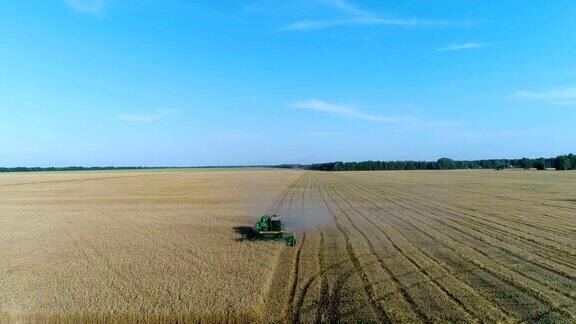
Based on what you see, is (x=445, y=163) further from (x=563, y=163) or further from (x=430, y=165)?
(x=563, y=163)

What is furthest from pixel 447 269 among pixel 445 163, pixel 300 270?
pixel 445 163

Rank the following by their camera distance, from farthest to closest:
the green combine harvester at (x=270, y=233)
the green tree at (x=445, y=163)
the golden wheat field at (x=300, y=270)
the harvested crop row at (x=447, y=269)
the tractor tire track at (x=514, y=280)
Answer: the green tree at (x=445, y=163)
the green combine harvester at (x=270, y=233)
the tractor tire track at (x=514, y=280)
the golden wheat field at (x=300, y=270)
the harvested crop row at (x=447, y=269)

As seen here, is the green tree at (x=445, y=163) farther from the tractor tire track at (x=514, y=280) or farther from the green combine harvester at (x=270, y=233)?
the tractor tire track at (x=514, y=280)

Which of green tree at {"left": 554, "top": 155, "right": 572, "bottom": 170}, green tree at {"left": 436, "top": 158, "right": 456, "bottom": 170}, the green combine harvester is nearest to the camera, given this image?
the green combine harvester

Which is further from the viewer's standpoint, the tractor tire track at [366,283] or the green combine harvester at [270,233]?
the green combine harvester at [270,233]

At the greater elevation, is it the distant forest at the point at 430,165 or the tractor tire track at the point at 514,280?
the distant forest at the point at 430,165

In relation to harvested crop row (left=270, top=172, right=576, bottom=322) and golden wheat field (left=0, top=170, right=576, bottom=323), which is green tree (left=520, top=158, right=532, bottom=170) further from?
harvested crop row (left=270, top=172, right=576, bottom=322)

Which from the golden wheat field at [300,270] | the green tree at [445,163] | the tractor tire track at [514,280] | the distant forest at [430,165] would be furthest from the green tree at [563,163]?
the tractor tire track at [514,280]

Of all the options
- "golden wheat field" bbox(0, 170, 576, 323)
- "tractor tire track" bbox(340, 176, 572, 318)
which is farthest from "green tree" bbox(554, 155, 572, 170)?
"tractor tire track" bbox(340, 176, 572, 318)

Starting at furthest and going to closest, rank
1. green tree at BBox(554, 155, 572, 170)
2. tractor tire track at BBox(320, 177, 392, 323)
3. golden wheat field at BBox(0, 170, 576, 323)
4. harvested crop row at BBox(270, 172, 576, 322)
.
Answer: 1. green tree at BBox(554, 155, 572, 170)
2. golden wheat field at BBox(0, 170, 576, 323)
3. harvested crop row at BBox(270, 172, 576, 322)
4. tractor tire track at BBox(320, 177, 392, 323)
